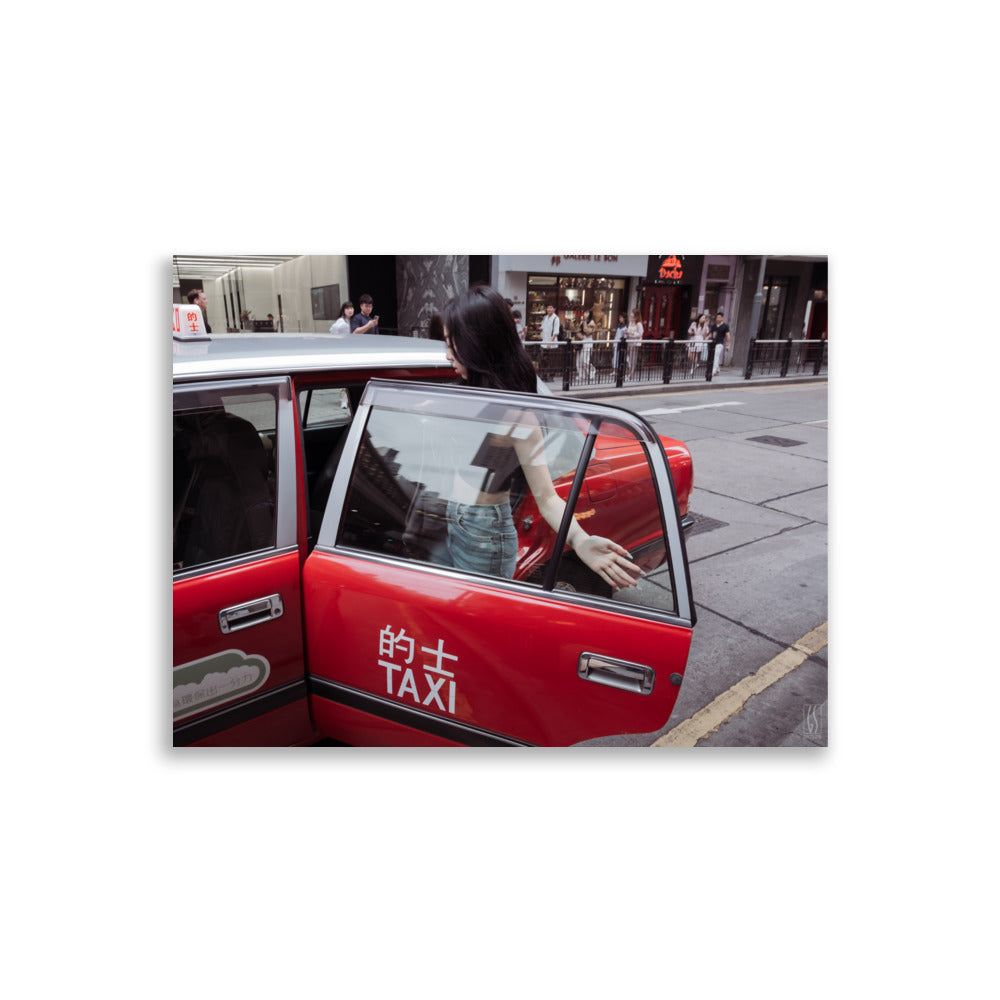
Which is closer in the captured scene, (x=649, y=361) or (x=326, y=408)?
(x=326, y=408)

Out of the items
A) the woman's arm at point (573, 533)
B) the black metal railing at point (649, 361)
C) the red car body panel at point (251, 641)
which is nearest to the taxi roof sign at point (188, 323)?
the red car body panel at point (251, 641)

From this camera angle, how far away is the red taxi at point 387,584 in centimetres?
144

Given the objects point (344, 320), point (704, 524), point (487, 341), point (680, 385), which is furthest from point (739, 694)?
point (680, 385)

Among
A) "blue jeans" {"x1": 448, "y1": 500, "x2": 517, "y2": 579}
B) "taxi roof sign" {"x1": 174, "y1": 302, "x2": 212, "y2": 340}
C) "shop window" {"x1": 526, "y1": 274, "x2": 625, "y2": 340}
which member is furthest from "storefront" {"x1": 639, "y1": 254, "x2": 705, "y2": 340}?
"taxi roof sign" {"x1": 174, "y1": 302, "x2": 212, "y2": 340}

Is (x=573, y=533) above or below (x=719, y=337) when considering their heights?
below

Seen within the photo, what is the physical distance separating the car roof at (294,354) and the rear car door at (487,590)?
20 centimetres

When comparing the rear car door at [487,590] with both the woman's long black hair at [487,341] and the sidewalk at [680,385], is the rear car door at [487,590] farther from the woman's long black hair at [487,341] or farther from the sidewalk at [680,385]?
the sidewalk at [680,385]

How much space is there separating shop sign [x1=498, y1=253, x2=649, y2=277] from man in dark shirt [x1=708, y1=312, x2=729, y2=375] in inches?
30.9

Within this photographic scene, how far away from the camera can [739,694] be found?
2.13 meters

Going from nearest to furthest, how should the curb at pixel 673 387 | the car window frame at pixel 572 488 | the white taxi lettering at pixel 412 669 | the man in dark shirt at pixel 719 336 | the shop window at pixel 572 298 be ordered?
the car window frame at pixel 572 488, the white taxi lettering at pixel 412 669, the shop window at pixel 572 298, the curb at pixel 673 387, the man in dark shirt at pixel 719 336

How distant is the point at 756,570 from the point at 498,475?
6.04 ft

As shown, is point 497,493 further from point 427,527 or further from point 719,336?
point 719,336
